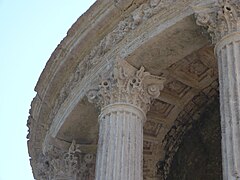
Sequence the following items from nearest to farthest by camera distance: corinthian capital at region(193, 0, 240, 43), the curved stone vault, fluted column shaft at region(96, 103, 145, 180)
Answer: corinthian capital at region(193, 0, 240, 43), fluted column shaft at region(96, 103, 145, 180), the curved stone vault

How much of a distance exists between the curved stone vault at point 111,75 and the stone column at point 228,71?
52 cm

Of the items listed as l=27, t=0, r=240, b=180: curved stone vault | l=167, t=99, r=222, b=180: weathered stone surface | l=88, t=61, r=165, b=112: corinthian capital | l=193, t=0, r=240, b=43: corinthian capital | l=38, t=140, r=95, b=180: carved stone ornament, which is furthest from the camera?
l=167, t=99, r=222, b=180: weathered stone surface

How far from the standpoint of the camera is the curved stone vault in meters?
14.8

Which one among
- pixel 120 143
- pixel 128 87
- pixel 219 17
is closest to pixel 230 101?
pixel 219 17

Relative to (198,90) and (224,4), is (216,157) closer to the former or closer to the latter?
(198,90)

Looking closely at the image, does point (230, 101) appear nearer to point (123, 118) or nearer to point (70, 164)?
point (123, 118)

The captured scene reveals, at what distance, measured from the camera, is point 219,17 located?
13.2 m

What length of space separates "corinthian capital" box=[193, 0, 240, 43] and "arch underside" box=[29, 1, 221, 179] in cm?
48

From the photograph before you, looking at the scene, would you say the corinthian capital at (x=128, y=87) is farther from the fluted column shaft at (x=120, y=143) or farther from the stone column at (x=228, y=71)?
the stone column at (x=228, y=71)

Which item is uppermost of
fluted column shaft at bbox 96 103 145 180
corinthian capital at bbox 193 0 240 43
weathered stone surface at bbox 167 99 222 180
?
corinthian capital at bbox 193 0 240 43

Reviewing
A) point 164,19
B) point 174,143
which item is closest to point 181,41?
point 164,19

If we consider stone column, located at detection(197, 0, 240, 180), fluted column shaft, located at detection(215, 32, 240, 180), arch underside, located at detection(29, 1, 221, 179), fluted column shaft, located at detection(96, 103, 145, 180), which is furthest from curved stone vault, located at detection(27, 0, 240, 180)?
fluted column shaft, located at detection(215, 32, 240, 180)

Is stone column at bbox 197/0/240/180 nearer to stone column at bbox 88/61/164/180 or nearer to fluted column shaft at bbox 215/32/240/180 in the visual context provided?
fluted column shaft at bbox 215/32/240/180

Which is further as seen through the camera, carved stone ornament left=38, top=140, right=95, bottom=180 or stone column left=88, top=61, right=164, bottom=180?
carved stone ornament left=38, top=140, right=95, bottom=180
